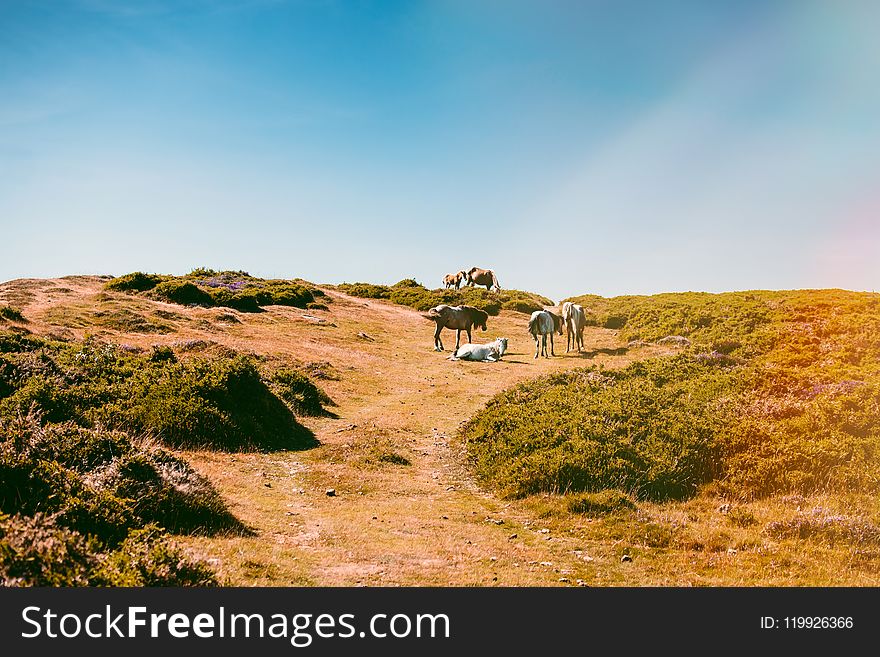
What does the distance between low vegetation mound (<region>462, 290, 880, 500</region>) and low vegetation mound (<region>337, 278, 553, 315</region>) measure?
37989 millimetres

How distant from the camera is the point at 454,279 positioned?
76.4 metres

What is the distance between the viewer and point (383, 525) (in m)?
9.80

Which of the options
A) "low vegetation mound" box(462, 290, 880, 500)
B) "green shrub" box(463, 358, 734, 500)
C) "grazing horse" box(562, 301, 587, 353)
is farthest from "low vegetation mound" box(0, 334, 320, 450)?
"grazing horse" box(562, 301, 587, 353)

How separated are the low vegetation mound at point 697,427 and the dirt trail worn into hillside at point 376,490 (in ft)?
4.47

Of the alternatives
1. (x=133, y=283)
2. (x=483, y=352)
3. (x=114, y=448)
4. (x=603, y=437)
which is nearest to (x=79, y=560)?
(x=114, y=448)

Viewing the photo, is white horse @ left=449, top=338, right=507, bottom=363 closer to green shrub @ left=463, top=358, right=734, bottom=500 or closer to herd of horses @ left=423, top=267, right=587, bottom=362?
herd of horses @ left=423, top=267, right=587, bottom=362

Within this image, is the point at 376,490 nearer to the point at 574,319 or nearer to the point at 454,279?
the point at 574,319

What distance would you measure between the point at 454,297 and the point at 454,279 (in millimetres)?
13192

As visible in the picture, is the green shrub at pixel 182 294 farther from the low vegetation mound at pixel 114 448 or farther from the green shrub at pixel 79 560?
the green shrub at pixel 79 560

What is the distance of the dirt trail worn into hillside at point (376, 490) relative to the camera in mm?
7695

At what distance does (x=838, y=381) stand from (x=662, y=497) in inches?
319

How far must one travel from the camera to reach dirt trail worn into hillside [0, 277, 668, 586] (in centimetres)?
770
